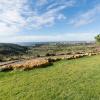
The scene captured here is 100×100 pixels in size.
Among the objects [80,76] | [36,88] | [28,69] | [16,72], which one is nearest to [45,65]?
[28,69]

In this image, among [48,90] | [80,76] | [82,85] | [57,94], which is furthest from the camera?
[80,76]

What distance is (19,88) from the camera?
1285cm

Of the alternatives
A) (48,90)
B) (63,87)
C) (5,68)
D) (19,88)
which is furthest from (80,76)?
(5,68)

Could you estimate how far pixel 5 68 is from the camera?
19734mm

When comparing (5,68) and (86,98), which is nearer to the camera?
(86,98)

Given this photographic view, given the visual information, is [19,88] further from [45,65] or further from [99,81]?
[45,65]

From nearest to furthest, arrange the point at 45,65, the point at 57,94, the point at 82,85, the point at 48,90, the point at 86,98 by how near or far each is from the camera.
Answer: the point at 86,98 → the point at 57,94 → the point at 48,90 → the point at 82,85 → the point at 45,65

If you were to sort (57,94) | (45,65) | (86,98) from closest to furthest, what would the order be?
(86,98), (57,94), (45,65)

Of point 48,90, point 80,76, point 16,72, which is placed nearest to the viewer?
point 48,90

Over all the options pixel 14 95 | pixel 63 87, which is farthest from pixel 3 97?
pixel 63 87

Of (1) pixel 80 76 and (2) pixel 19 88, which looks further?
(1) pixel 80 76

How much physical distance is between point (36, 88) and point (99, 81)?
4701mm

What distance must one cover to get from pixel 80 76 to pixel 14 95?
621cm

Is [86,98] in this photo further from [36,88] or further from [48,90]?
[36,88]
